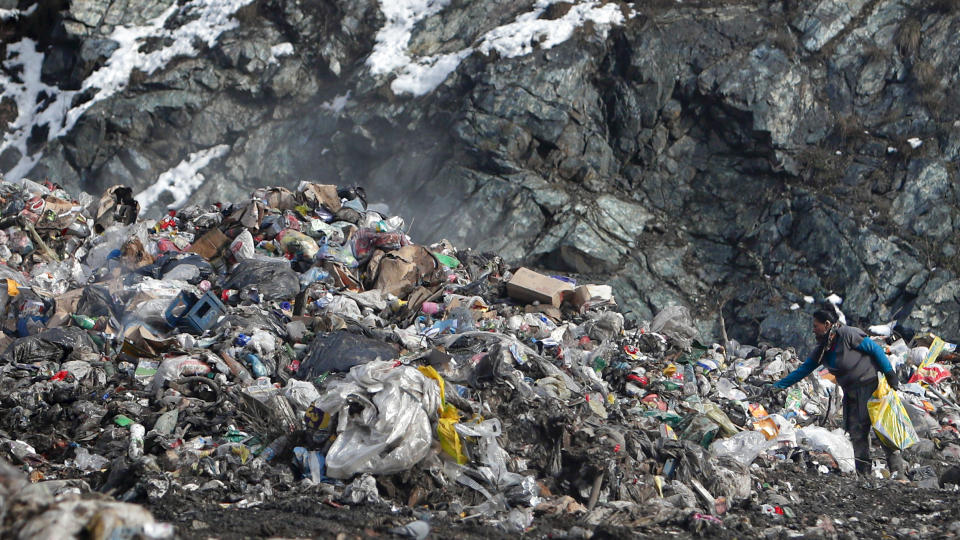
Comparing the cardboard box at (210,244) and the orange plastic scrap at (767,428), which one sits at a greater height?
the orange plastic scrap at (767,428)

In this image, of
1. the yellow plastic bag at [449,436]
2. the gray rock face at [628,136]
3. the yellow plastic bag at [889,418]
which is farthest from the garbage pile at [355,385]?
the gray rock face at [628,136]

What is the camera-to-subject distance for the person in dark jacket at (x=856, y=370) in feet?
15.3

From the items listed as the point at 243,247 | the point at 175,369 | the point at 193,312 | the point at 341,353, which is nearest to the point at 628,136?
the point at 243,247

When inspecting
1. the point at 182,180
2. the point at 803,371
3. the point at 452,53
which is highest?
the point at 803,371

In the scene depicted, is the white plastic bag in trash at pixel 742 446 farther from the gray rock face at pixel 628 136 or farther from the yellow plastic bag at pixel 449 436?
the gray rock face at pixel 628 136

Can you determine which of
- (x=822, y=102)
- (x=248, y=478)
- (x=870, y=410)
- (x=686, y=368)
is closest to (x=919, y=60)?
(x=822, y=102)

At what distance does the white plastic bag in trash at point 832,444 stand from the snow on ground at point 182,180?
12.6 meters

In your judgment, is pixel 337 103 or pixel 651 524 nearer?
pixel 651 524

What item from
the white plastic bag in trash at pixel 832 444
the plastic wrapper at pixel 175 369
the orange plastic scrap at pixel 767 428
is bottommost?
the plastic wrapper at pixel 175 369

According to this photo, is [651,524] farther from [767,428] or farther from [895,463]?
[895,463]

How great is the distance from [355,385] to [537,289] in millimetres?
3949

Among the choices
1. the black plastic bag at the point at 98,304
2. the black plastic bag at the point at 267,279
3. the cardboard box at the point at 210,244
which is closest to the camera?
the black plastic bag at the point at 98,304

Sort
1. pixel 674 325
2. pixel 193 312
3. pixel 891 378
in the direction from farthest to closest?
1. pixel 674 325
2. pixel 193 312
3. pixel 891 378

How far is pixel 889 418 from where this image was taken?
462 cm
